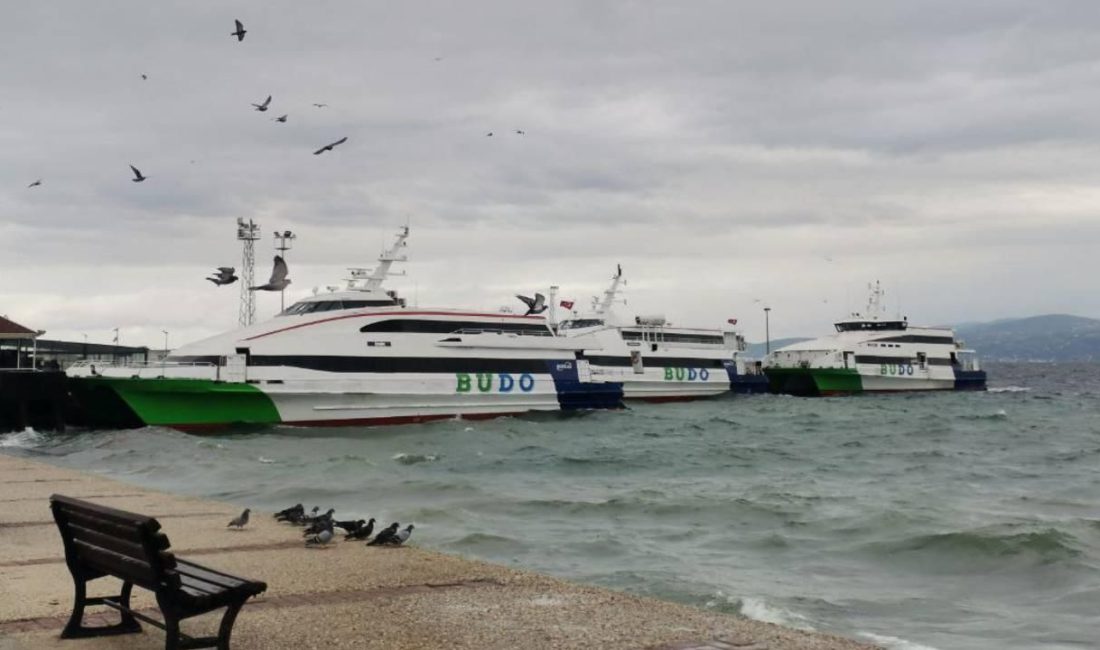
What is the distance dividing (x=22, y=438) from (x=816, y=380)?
40.5m

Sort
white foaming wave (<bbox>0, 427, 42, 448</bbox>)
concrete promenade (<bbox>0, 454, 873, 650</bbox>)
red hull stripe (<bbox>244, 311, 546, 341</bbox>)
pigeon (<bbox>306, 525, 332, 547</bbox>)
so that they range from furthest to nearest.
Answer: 1. red hull stripe (<bbox>244, 311, 546, 341</bbox>)
2. white foaming wave (<bbox>0, 427, 42, 448</bbox>)
3. pigeon (<bbox>306, 525, 332, 547</bbox>)
4. concrete promenade (<bbox>0, 454, 873, 650</bbox>)

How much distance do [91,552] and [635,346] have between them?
43.3 m

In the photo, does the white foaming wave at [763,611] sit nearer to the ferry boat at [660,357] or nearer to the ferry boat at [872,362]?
the ferry boat at [660,357]

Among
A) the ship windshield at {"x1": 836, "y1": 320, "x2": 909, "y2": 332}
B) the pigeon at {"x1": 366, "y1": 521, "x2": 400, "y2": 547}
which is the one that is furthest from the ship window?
the ship windshield at {"x1": 836, "y1": 320, "x2": 909, "y2": 332}

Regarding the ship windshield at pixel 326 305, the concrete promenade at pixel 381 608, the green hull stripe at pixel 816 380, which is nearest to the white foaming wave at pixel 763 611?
the concrete promenade at pixel 381 608

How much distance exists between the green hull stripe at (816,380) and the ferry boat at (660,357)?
3.73 meters

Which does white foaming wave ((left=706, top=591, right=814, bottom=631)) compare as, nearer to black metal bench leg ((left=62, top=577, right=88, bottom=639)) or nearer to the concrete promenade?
the concrete promenade

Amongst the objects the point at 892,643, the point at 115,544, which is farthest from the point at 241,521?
the point at 892,643

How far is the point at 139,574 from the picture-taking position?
5504 millimetres

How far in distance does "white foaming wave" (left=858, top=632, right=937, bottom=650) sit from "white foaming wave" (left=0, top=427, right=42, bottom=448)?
82.0 ft

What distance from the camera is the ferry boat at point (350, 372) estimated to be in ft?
102

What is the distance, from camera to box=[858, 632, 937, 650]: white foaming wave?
8.05 m

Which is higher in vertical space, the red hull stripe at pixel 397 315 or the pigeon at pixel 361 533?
the red hull stripe at pixel 397 315

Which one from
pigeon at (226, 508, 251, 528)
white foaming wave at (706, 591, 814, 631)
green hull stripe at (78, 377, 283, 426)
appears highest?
green hull stripe at (78, 377, 283, 426)
